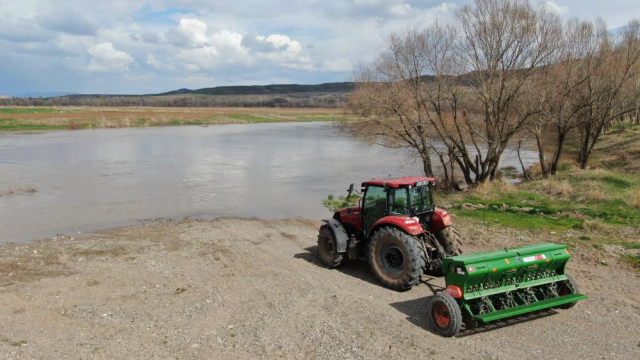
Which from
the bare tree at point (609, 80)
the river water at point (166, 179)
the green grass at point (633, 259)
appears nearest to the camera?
the green grass at point (633, 259)

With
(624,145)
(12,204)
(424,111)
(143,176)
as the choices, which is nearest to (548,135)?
(624,145)

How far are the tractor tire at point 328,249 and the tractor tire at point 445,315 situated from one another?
310 cm

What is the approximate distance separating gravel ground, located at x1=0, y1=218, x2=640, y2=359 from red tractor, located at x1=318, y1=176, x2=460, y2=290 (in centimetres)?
38

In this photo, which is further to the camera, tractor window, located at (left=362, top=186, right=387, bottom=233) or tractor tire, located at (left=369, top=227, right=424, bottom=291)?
tractor window, located at (left=362, top=186, right=387, bottom=233)

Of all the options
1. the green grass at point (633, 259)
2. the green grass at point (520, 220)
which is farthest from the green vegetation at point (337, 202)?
the green grass at point (633, 259)

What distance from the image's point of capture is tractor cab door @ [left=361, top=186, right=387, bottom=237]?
31.3 feet

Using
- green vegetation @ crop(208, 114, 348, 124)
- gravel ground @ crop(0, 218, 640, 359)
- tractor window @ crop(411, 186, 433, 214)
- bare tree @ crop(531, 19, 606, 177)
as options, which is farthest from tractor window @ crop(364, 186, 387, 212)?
green vegetation @ crop(208, 114, 348, 124)

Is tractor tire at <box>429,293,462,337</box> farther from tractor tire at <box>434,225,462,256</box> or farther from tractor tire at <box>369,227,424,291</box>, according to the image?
tractor tire at <box>434,225,462,256</box>

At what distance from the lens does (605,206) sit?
15953 millimetres

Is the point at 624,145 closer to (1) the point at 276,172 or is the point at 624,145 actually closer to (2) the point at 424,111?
(2) the point at 424,111

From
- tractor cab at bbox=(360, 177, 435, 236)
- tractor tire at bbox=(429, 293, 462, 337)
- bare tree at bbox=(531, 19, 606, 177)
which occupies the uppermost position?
bare tree at bbox=(531, 19, 606, 177)

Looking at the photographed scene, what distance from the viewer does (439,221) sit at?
961cm

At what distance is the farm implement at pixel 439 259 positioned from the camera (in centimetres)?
705

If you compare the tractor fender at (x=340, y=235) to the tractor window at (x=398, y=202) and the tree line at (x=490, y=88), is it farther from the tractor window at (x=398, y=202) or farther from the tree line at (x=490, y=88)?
the tree line at (x=490, y=88)
